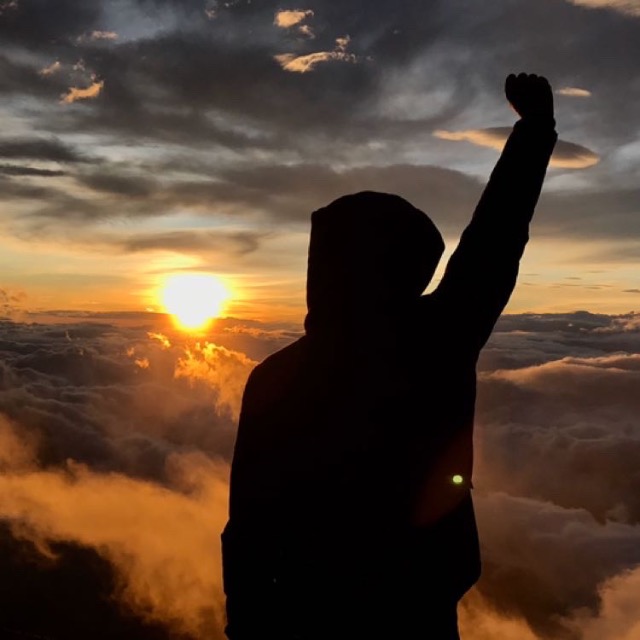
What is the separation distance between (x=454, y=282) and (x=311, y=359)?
2.52ft

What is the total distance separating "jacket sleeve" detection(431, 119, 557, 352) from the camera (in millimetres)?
3307

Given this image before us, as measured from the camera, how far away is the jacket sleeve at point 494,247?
3.31 meters

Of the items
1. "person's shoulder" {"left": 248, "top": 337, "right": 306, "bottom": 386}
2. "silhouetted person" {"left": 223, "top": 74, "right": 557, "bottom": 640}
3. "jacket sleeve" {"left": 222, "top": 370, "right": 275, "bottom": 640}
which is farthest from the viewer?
"person's shoulder" {"left": 248, "top": 337, "right": 306, "bottom": 386}

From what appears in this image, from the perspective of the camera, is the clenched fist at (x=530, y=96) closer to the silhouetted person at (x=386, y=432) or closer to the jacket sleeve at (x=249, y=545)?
the silhouetted person at (x=386, y=432)

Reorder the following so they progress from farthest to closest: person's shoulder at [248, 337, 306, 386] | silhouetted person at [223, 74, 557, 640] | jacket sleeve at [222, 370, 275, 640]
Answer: person's shoulder at [248, 337, 306, 386] → jacket sleeve at [222, 370, 275, 640] → silhouetted person at [223, 74, 557, 640]

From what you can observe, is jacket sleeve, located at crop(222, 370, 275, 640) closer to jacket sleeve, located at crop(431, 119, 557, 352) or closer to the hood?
the hood

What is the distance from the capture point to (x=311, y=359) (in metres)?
3.51

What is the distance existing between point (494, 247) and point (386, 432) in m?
0.97

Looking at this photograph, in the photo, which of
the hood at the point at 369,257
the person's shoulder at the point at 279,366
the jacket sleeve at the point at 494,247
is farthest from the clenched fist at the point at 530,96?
the person's shoulder at the point at 279,366

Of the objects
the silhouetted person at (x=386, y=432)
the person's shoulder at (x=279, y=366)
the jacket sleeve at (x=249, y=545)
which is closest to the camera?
the silhouetted person at (x=386, y=432)

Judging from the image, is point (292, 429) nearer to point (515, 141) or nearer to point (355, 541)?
point (355, 541)

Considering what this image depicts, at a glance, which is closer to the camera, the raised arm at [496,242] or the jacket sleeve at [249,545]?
the raised arm at [496,242]

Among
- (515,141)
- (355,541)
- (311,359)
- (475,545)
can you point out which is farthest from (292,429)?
(515,141)

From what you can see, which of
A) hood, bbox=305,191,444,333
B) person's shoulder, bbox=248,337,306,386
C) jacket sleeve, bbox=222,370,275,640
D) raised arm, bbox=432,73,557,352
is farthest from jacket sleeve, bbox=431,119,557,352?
jacket sleeve, bbox=222,370,275,640
